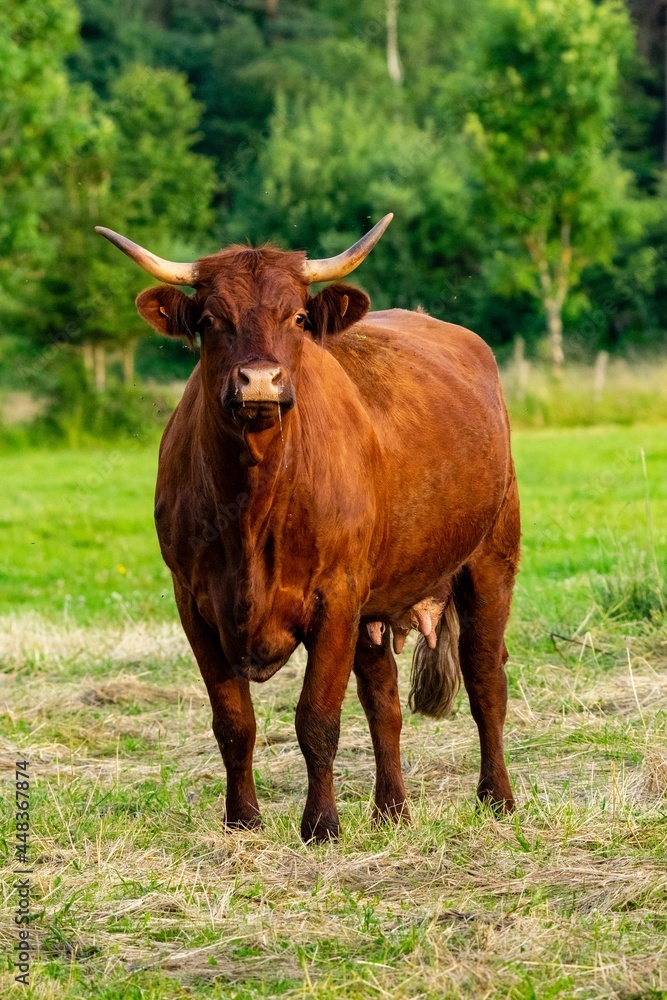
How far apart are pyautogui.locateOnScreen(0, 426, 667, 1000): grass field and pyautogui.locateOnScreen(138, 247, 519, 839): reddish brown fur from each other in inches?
15.6

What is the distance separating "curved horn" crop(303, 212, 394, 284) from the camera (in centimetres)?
477

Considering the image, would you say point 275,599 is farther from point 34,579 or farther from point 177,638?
point 34,579

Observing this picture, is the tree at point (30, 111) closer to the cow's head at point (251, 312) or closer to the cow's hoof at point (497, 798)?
the cow's head at point (251, 312)

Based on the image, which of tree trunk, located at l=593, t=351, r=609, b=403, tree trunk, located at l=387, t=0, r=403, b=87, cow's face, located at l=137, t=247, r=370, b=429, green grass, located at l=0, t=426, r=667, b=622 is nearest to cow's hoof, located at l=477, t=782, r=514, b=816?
cow's face, located at l=137, t=247, r=370, b=429

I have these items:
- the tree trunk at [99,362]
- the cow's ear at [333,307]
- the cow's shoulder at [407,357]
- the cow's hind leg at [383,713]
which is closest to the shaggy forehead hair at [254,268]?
the cow's ear at [333,307]

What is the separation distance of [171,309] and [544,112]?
75.7 ft

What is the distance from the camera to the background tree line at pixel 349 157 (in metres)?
26.1

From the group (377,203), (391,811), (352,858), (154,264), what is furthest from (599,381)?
(352,858)

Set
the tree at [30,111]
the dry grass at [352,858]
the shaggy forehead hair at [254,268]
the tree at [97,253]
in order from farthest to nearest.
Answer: the tree at [97,253] < the tree at [30,111] < the shaggy forehead hair at [254,268] < the dry grass at [352,858]

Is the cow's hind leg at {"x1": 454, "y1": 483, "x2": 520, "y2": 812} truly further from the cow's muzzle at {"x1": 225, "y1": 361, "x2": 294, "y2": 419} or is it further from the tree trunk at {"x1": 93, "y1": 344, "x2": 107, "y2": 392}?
the tree trunk at {"x1": 93, "y1": 344, "x2": 107, "y2": 392}

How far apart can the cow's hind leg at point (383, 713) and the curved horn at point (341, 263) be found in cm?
161

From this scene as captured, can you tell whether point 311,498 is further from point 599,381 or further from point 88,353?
point 88,353

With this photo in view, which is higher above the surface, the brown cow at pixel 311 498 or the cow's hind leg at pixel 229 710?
the brown cow at pixel 311 498

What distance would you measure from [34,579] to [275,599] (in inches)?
315
